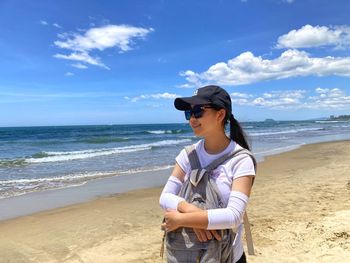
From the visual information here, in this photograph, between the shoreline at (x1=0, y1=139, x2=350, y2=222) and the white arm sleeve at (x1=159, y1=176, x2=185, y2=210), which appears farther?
the shoreline at (x1=0, y1=139, x2=350, y2=222)

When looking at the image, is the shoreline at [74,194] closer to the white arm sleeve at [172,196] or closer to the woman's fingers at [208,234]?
the white arm sleeve at [172,196]

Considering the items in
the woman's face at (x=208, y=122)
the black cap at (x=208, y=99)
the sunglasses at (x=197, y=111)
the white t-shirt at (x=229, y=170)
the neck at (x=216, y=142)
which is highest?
the black cap at (x=208, y=99)

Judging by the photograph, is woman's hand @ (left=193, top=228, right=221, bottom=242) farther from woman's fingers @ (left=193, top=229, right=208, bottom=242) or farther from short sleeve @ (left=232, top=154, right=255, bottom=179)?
short sleeve @ (left=232, top=154, right=255, bottom=179)

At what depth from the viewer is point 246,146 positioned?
84.0 inches

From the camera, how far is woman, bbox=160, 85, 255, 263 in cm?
179

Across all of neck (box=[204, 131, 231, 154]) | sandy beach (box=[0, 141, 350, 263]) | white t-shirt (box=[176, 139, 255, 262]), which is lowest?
sandy beach (box=[0, 141, 350, 263])

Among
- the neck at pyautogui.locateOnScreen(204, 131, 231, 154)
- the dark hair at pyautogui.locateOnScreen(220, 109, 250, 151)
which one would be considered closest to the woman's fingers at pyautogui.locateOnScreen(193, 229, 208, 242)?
the neck at pyautogui.locateOnScreen(204, 131, 231, 154)

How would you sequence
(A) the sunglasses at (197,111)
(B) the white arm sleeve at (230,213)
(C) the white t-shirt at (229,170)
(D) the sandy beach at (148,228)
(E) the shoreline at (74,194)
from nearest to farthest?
1. (B) the white arm sleeve at (230,213)
2. (C) the white t-shirt at (229,170)
3. (A) the sunglasses at (197,111)
4. (D) the sandy beach at (148,228)
5. (E) the shoreline at (74,194)

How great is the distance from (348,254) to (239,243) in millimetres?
3323

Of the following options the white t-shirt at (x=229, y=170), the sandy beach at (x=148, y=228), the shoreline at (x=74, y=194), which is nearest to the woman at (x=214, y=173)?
the white t-shirt at (x=229, y=170)

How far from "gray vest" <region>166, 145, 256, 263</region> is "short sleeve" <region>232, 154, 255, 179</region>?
0.11 ft

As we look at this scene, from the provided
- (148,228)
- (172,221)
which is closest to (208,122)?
(172,221)

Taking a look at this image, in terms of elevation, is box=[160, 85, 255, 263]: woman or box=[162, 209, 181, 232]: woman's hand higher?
box=[160, 85, 255, 263]: woman

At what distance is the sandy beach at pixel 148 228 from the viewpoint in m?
5.19
